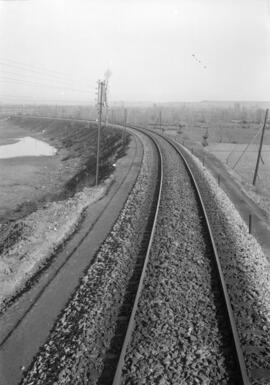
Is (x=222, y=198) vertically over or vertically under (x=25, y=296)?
over

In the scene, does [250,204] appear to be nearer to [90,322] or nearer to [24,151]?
[90,322]

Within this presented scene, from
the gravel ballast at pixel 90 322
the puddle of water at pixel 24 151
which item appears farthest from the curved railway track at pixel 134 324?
the puddle of water at pixel 24 151

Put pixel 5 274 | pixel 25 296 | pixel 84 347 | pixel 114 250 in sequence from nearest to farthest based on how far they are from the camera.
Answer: pixel 84 347 < pixel 25 296 < pixel 5 274 < pixel 114 250

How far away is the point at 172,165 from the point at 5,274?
18222 mm

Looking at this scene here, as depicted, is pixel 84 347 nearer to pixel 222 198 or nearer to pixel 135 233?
pixel 135 233

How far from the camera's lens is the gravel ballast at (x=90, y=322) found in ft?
21.9

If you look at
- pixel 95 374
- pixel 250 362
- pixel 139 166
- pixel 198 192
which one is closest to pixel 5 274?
pixel 95 374

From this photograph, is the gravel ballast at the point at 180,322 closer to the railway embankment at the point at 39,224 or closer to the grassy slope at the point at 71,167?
the railway embankment at the point at 39,224

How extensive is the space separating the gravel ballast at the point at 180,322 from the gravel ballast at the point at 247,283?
0.40m

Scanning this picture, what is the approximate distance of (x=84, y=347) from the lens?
23.8ft

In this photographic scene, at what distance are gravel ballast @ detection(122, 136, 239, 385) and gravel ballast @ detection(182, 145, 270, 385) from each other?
40cm

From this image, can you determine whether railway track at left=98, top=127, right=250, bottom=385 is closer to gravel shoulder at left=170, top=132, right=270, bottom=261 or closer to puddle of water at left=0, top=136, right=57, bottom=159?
gravel shoulder at left=170, top=132, right=270, bottom=261

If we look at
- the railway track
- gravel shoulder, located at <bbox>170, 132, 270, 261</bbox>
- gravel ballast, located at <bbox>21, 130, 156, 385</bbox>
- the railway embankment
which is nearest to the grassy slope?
the railway embankment

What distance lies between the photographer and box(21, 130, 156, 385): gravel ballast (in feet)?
21.9
